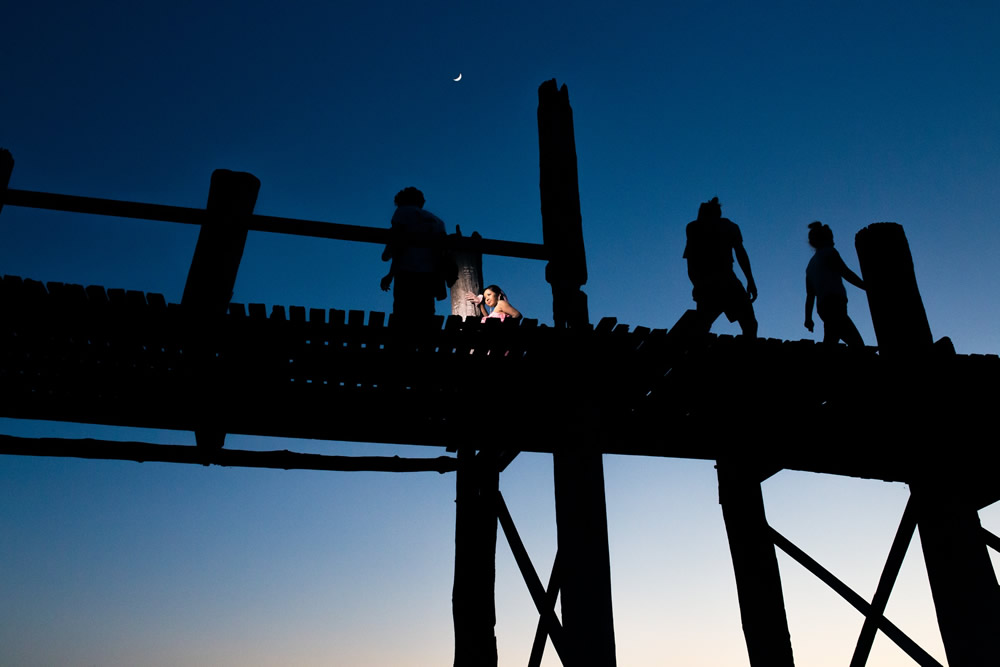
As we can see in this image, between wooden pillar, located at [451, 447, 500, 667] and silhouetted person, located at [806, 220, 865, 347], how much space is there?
11.0ft

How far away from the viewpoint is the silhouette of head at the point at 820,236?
22.9 feet

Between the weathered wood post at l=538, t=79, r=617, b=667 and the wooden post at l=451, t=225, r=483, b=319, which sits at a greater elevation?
the wooden post at l=451, t=225, r=483, b=319

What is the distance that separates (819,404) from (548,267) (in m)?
2.47

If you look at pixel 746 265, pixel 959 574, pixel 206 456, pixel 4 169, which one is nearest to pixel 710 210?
pixel 746 265

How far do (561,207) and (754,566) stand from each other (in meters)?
3.32

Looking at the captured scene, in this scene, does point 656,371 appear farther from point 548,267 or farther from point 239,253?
point 239,253

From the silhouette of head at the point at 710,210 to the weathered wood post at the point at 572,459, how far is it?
1368mm

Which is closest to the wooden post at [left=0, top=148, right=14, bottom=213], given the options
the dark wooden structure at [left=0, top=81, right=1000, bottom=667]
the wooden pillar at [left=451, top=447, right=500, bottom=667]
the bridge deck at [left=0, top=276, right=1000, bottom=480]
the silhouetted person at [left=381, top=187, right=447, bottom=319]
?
the dark wooden structure at [left=0, top=81, right=1000, bottom=667]

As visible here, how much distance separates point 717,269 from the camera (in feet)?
20.1

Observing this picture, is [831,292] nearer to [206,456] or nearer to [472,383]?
[472,383]

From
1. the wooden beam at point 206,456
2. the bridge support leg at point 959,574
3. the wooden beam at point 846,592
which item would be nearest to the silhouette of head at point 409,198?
the wooden beam at point 206,456

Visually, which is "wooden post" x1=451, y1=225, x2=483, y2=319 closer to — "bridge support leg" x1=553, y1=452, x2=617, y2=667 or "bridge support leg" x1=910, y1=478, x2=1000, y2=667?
"bridge support leg" x1=553, y1=452, x2=617, y2=667

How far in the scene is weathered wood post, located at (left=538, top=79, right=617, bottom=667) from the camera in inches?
168

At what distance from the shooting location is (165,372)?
4.77m
